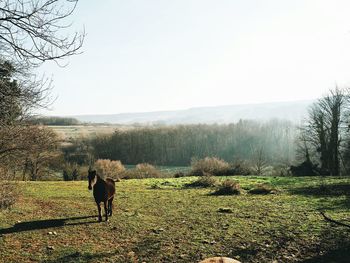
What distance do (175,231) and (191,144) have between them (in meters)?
112

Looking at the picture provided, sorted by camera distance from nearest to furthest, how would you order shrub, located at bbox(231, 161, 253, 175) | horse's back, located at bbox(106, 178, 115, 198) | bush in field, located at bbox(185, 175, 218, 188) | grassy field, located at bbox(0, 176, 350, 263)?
grassy field, located at bbox(0, 176, 350, 263) → horse's back, located at bbox(106, 178, 115, 198) → bush in field, located at bbox(185, 175, 218, 188) → shrub, located at bbox(231, 161, 253, 175)

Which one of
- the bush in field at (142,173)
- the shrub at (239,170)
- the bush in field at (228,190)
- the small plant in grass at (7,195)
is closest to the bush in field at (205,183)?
the bush in field at (228,190)

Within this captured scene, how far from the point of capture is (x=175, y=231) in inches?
472

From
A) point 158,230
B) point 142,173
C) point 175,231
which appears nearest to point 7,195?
point 158,230

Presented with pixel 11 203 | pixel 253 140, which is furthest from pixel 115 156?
pixel 11 203

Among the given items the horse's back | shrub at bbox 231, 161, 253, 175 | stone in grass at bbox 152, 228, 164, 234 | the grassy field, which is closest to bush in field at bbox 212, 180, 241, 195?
the grassy field

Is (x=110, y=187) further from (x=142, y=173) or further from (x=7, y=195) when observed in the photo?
(x=142, y=173)

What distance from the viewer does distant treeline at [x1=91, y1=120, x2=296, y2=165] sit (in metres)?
107

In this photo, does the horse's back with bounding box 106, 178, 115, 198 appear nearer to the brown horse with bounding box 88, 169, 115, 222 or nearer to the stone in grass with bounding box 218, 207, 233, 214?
the brown horse with bounding box 88, 169, 115, 222

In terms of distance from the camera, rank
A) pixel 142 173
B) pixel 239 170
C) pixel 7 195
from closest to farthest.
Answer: pixel 7 195, pixel 239 170, pixel 142 173

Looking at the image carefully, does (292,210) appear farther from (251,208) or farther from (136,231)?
(136,231)

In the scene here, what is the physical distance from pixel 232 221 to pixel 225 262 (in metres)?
7.69

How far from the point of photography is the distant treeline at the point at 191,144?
107 meters

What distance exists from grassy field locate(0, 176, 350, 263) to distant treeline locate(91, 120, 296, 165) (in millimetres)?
83601
